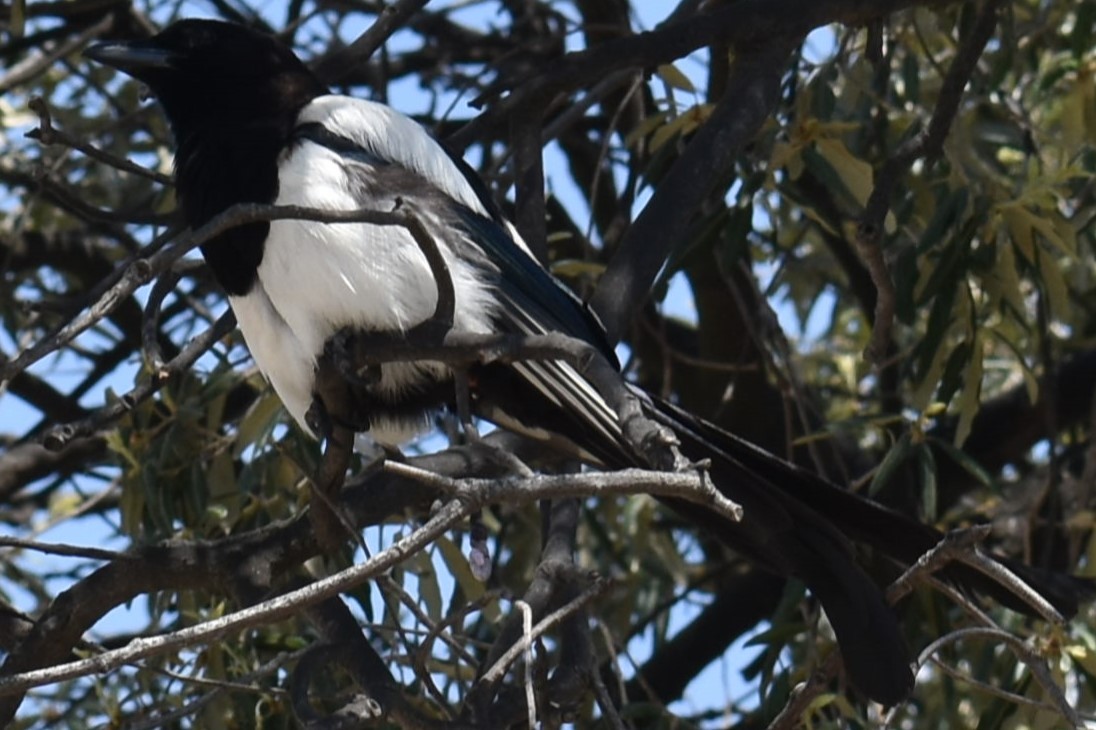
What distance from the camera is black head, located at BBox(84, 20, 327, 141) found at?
10.9 feet

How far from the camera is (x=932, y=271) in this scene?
3434mm

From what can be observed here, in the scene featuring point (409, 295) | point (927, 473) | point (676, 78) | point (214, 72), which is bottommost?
point (927, 473)

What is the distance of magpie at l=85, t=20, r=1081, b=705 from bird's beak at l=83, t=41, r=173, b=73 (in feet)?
0.05

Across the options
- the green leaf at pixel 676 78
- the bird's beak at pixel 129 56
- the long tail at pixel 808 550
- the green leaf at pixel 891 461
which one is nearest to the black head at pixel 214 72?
the bird's beak at pixel 129 56

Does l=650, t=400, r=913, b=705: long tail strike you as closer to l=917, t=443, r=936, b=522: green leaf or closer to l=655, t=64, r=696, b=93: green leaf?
l=917, t=443, r=936, b=522: green leaf

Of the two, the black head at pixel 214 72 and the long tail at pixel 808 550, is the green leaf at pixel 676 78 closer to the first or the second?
the black head at pixel 214 72

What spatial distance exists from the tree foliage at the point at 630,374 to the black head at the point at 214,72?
196mm

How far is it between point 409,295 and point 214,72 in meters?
0.74

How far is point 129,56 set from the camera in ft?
11.3

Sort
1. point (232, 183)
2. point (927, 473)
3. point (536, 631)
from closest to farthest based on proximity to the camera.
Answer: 1. point (536, 631)
2. point (232, 183)
3. point (927, 473)

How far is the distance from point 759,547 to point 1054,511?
1.49 m

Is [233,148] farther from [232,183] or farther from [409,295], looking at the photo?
[409,295]

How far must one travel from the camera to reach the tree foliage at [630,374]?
2.60m

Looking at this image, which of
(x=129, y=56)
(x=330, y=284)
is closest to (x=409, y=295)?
(x=330, y=284)
